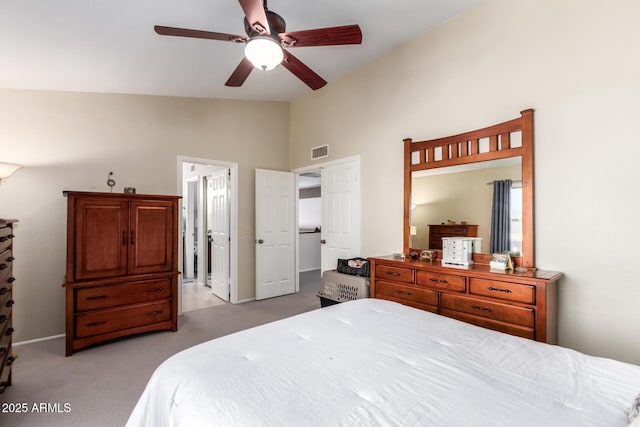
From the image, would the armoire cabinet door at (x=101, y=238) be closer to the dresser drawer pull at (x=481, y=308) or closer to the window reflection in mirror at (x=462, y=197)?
the window reflection in mirror at (x=462, y=197)

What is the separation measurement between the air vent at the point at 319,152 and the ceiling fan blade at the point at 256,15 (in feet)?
8.45

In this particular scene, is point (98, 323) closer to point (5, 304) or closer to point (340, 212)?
point (5, 304)

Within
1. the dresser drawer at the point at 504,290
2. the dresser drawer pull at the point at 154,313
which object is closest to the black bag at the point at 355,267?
the dresser drawer at the point at 504,290

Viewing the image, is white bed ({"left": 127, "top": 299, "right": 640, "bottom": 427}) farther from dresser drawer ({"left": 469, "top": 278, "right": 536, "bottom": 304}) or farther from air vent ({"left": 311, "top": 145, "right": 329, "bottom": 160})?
air vent ({"left": 311, "top": 145, "right": 329, "bottom": 160})

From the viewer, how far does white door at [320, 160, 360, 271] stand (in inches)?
161

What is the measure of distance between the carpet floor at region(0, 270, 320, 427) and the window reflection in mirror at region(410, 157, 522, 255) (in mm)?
2234

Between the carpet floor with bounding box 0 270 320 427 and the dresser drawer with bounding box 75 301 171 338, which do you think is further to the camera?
the dresser drawer with bounding box 75 301 171 338

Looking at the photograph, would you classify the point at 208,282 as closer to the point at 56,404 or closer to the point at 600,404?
the point at 56,404

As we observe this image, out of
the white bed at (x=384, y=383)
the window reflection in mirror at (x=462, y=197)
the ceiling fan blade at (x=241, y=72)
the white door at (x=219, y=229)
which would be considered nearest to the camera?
the white bed at (x=384, y=383)

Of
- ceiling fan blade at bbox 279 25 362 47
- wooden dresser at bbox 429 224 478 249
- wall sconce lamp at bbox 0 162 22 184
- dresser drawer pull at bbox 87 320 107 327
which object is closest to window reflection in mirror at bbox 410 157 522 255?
wooden dresser at bbox 429 224 478 249

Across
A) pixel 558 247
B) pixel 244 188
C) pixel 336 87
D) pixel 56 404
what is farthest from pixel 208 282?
pixel 558 247

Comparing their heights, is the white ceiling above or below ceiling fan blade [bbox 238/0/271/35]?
above

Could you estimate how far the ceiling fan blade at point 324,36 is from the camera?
6.59 feet

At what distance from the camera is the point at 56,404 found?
2.15 m
